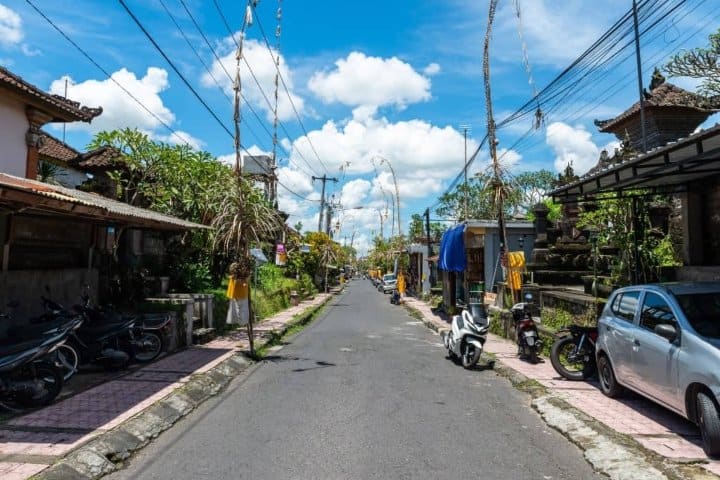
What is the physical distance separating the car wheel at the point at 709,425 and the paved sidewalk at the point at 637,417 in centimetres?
10

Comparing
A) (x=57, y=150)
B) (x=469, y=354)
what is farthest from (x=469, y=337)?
(x=57, y=150)

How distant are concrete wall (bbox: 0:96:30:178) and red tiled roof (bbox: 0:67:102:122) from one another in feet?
1.44

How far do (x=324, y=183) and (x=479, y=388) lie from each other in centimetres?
4216

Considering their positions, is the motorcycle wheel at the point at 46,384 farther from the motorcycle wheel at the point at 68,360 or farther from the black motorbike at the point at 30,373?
the motorcycle wheel at the point at 68,360

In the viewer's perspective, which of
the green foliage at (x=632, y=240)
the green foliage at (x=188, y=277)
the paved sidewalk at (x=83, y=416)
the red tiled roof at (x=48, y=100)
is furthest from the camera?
the green foliage at (x=188, y=277)

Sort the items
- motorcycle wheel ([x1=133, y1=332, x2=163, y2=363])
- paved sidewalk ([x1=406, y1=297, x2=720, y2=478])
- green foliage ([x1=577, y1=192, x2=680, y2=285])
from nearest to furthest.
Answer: paved sidewalk ([x1=406, y1=297, x2=720, y2=478]) < motorcycle wheel ([x1=133, y1=332, x2=163, y2=363]) < green foliage ([x1=577, y1=192, x2=680, y2=285])

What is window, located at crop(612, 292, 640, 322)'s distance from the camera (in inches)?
287

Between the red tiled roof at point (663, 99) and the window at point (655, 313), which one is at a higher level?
the red tiled roof at point (663, 99)

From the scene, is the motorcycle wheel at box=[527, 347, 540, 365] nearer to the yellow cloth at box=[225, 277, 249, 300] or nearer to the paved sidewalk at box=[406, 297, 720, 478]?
the paved sidewalk at box=[406, 297, 720, 478]

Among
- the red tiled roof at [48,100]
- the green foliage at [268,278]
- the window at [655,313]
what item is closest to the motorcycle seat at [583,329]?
the window at [655,313]

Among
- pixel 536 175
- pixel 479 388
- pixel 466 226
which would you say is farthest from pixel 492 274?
pixel 536 175

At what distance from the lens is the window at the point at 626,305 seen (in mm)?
7301

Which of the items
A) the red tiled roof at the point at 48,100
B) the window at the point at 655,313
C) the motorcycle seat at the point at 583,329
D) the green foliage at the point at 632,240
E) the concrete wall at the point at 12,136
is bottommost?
the motorcycle seat at the point at 583,329

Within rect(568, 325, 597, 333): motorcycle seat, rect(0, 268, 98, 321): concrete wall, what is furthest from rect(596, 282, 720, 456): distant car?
rect(0, 268, 98, 321): concrete wall
